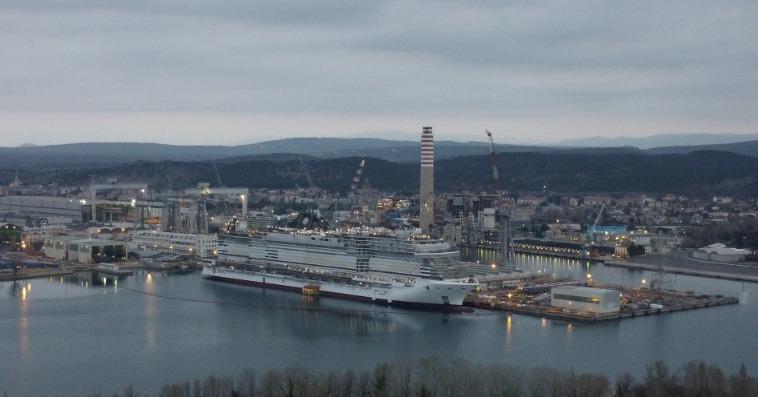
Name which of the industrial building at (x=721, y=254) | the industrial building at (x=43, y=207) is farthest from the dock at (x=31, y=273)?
the industrial building at (x=721, y=254)

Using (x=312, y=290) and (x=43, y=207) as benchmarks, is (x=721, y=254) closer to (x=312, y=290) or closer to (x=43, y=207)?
(x=312, y=290)

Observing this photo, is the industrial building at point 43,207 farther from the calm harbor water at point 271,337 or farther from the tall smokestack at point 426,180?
the calm harbor water at point 271,337

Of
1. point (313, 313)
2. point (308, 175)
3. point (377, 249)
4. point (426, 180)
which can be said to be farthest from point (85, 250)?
point (308, 175)

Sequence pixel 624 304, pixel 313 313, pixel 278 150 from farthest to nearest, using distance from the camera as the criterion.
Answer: pixel 278 150, pixel 624 304, pixel 313 313

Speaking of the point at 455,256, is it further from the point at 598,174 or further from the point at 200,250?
the point at 598,174

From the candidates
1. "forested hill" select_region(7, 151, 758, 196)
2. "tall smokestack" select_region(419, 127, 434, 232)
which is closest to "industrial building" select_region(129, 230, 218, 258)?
"tall smokestack" select_region(419, 127, 434, 232)

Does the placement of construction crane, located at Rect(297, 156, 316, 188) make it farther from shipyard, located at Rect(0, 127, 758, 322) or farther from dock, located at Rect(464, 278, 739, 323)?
dock, located at Rect(464, 278, 739, 323)
